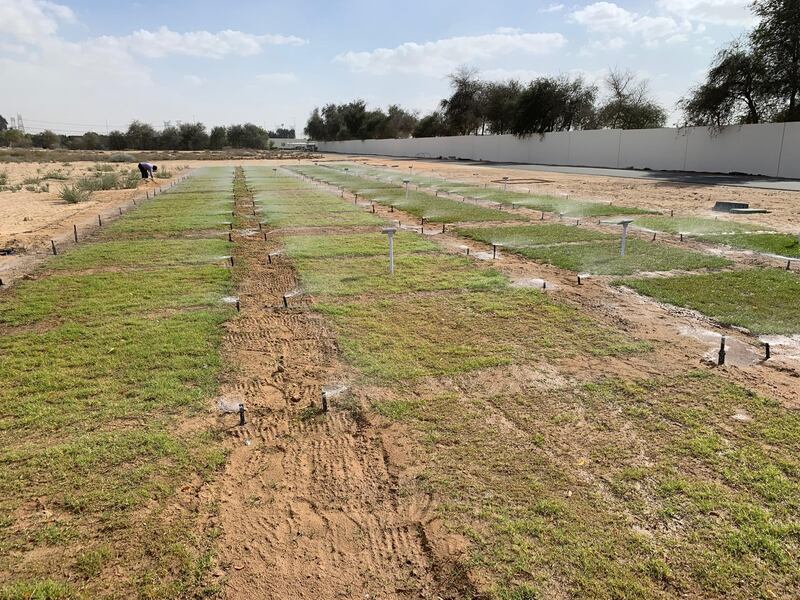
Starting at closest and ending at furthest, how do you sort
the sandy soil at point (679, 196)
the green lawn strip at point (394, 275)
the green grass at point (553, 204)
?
the green lawn strip at point (394, 275) → the sandy soil at point (679, 196) → the green grass at point (553, 204)

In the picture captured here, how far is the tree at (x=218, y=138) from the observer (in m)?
88.0

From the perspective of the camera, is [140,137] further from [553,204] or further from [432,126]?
[553,204]

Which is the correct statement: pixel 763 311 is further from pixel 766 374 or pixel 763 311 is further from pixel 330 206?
pixel 330 206

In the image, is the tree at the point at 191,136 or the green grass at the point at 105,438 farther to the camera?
the tree at the point at 191,136

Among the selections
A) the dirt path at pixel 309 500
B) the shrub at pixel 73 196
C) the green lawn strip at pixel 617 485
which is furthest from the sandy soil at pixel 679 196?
the shrub at pixel 73 196

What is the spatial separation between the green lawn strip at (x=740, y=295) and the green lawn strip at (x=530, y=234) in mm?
3135

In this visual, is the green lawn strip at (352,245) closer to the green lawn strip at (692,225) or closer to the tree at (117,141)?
the green lawn strip at (692,225)

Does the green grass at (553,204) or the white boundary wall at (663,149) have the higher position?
the white boundary wall at (663,149)

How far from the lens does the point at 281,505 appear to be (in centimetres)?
299

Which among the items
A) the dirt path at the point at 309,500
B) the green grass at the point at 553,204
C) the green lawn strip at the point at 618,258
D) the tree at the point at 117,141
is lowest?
the dirt path at the point at 309,500

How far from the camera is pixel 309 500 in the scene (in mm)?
3037

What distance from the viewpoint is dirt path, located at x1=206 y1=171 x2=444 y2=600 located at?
2500 millimetres

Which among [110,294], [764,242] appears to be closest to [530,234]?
[764,242]

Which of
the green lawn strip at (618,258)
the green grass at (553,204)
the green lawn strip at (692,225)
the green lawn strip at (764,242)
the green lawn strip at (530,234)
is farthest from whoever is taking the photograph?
the green grass at (553,204)
